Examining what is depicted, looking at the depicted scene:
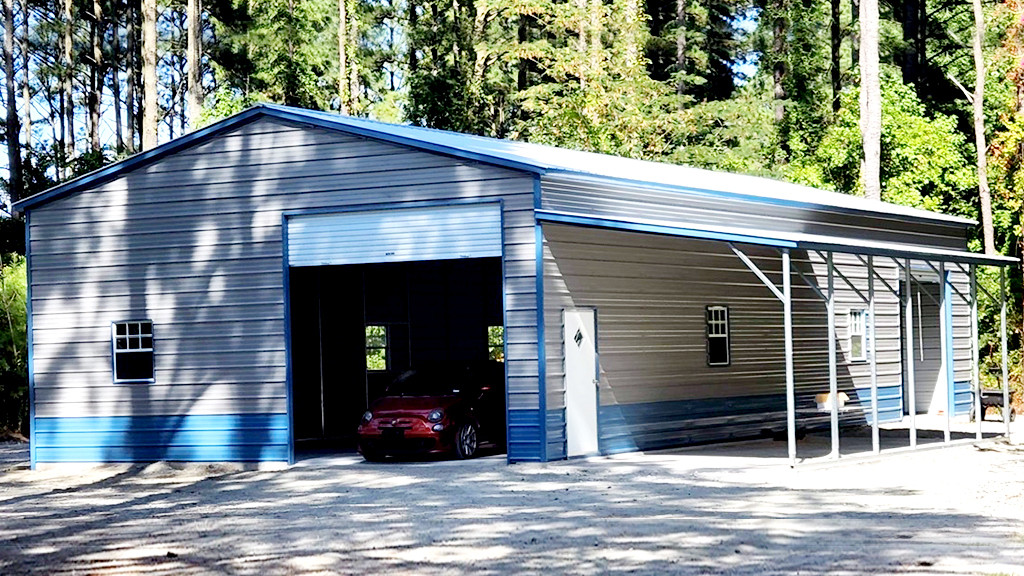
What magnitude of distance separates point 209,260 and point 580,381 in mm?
5626

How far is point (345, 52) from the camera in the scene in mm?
49750

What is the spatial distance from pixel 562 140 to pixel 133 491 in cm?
2510

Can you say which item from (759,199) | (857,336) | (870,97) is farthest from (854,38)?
(759,199)

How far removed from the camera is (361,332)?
90.4 ft

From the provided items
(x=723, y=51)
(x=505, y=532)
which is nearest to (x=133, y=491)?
(x=505, y=532)

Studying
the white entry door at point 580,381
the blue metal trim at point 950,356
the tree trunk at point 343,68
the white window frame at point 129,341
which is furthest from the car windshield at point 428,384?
the tree trunk at point 343,68

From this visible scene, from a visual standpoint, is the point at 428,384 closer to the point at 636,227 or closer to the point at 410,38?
the point at 636,227

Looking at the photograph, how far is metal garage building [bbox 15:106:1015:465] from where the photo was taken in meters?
20.6

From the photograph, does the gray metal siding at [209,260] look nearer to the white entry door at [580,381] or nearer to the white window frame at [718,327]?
the white entry door at [580,381]

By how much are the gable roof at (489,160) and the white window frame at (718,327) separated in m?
1.90

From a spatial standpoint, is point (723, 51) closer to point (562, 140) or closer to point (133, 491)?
point (562, 140)

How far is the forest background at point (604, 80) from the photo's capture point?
38.4 meters

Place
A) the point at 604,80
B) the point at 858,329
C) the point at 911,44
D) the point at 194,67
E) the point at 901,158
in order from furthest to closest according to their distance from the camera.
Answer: the point at 911,44 < the point at 604,80 < the point at 194,67 < the point at 901,158 < the point at 858,329

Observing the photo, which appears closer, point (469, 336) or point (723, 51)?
point (469, 336)
